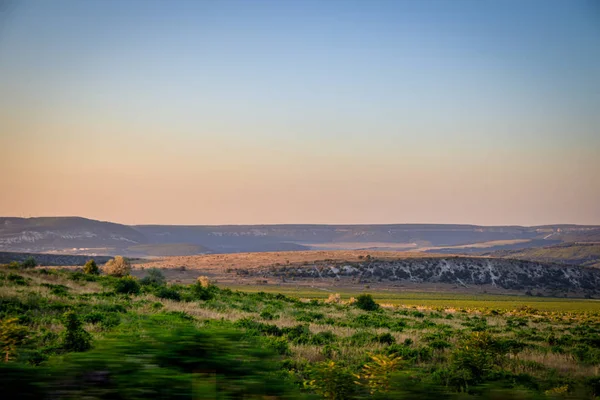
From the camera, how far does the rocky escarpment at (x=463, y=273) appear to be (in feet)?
392

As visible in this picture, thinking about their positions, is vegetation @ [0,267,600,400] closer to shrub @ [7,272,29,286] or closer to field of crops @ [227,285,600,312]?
shrub @ [7,272,29,286]

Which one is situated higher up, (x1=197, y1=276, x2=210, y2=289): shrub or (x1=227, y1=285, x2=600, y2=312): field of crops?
(x1=197, y1=276, x2=210, y2=289): shrub

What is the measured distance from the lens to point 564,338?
77.5 ft

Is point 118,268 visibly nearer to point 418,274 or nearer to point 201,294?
point 201,294

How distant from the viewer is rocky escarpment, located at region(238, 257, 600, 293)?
392ft

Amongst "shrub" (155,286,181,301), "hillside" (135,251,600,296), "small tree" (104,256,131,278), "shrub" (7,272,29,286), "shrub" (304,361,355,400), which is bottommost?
"hillside" (135,251,600,296)

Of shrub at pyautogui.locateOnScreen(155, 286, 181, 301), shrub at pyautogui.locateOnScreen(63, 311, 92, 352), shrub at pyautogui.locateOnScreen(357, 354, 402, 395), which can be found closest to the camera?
shrub at pyautogui.locateOnScreen(357, 354, 402, 395)

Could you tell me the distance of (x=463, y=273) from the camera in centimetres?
12800

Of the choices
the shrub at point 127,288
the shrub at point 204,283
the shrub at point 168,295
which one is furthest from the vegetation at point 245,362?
the shrub at point 204,283

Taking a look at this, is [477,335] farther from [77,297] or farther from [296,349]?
[77,297]

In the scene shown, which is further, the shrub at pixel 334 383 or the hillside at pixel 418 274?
the hillside at pixel 418 274

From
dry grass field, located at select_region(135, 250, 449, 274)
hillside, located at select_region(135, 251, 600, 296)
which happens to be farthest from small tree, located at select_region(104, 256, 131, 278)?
dry grass field, located at select_region(135, 250, 449, 274)

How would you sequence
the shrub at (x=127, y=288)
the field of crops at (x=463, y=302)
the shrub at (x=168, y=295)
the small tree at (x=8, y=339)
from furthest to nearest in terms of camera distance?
the field of crops at (x=463, y=302), the shrub at (x=127, y=288), the shrub at (x=168, y=295), the small tree at (x=8, y=339)

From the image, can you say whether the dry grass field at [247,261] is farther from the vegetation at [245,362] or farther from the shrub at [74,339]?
the shrub at [74,339]
